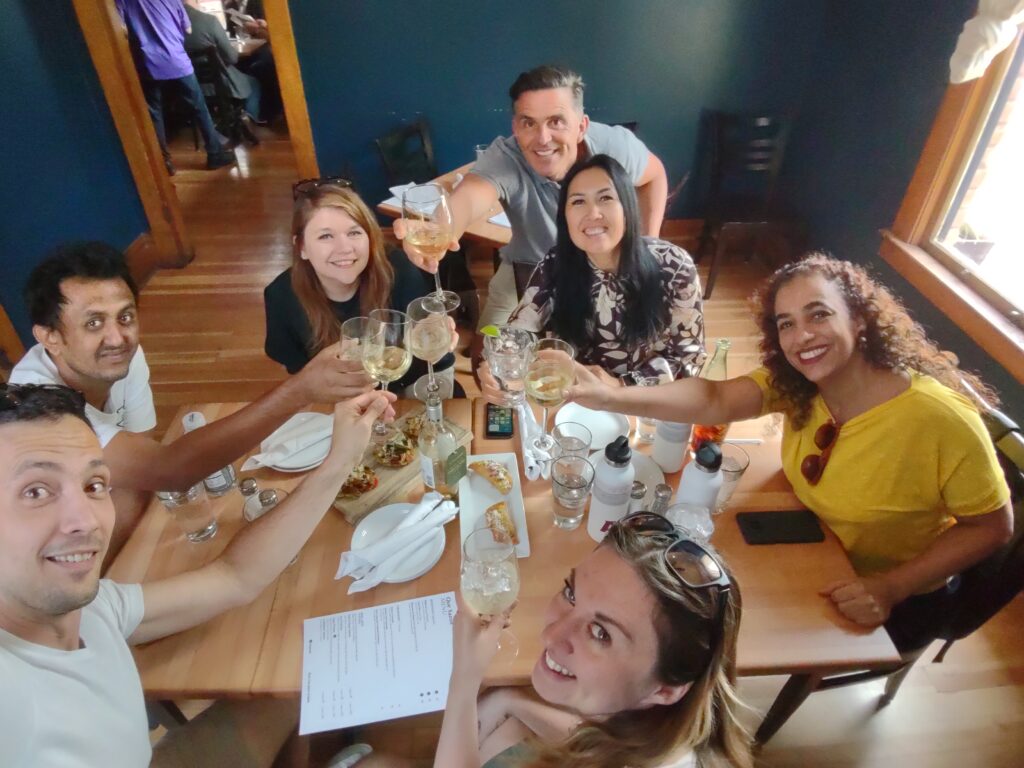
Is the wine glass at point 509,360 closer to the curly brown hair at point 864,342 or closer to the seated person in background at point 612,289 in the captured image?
the seated person in background at point 612,289

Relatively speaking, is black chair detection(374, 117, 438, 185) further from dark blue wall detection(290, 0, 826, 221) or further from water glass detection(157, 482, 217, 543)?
water glass detection(157, 482, 217, 543)

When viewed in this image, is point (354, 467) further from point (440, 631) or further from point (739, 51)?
point (739, 51)

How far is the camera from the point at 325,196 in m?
2.00

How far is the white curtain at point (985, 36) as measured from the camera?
90.7 inches

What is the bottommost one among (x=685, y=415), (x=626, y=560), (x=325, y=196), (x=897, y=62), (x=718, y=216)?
(x=718, y=216)

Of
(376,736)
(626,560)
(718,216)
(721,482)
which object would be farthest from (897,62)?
(376,736)

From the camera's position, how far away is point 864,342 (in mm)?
1470

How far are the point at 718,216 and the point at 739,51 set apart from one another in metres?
1.05

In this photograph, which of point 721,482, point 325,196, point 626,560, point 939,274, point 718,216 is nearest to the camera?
point 626,560

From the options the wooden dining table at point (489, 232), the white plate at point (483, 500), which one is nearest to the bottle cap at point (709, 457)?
the white plate at point (483, 500)

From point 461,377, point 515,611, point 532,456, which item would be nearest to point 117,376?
point 532,456

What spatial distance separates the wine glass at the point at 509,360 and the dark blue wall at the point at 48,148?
288 cm

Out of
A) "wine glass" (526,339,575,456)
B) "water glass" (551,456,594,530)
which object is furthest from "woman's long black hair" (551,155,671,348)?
"water glass" (551,456,594,530)

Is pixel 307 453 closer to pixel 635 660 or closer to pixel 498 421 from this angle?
pixel 498 421
